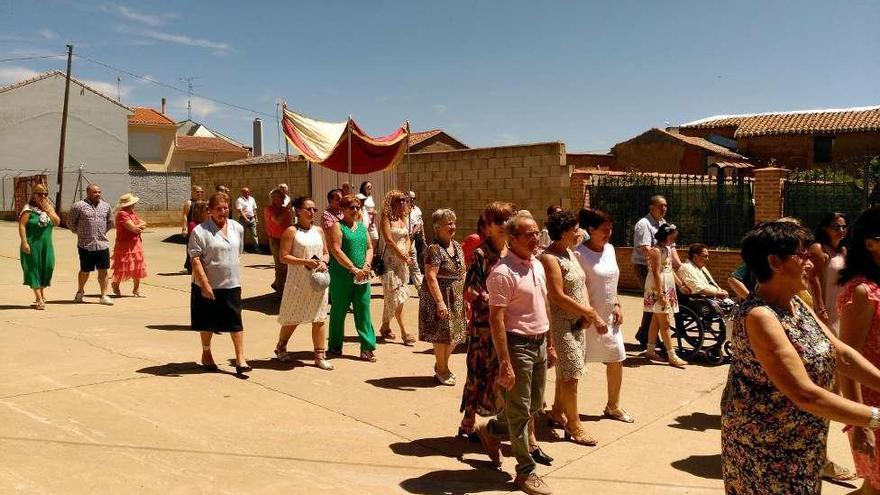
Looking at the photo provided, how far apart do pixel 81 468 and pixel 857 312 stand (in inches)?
169

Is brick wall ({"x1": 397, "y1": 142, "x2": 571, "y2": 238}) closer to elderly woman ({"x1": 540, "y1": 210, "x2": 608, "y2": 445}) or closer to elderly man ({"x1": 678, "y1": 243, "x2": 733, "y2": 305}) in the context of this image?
elderly man ({"x1": 678, "y1": 243, "x2": 733, "y2": 305})

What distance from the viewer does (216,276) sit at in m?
6.72

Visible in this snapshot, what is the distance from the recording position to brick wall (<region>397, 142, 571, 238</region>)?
14.3m

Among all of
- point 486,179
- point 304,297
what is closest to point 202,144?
point 486,179

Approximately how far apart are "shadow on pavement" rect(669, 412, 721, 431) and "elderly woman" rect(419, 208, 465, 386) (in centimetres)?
195

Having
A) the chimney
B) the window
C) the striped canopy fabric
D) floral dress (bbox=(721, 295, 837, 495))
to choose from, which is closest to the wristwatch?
floral dress (bbox=(721, 295, 837, 495))

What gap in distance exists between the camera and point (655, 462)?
201 inches

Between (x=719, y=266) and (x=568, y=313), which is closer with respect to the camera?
(x=568, y=313)

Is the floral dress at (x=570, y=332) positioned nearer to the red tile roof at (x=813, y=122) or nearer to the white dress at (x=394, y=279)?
the white dress at (x=394, y=279)

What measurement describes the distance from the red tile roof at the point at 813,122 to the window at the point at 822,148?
559 millimetres

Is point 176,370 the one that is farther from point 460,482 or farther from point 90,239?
point 90,239

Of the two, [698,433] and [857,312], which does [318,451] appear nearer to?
[698,433]

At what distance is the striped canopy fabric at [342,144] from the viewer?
11.7 meters

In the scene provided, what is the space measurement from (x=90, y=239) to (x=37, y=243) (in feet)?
2.22
